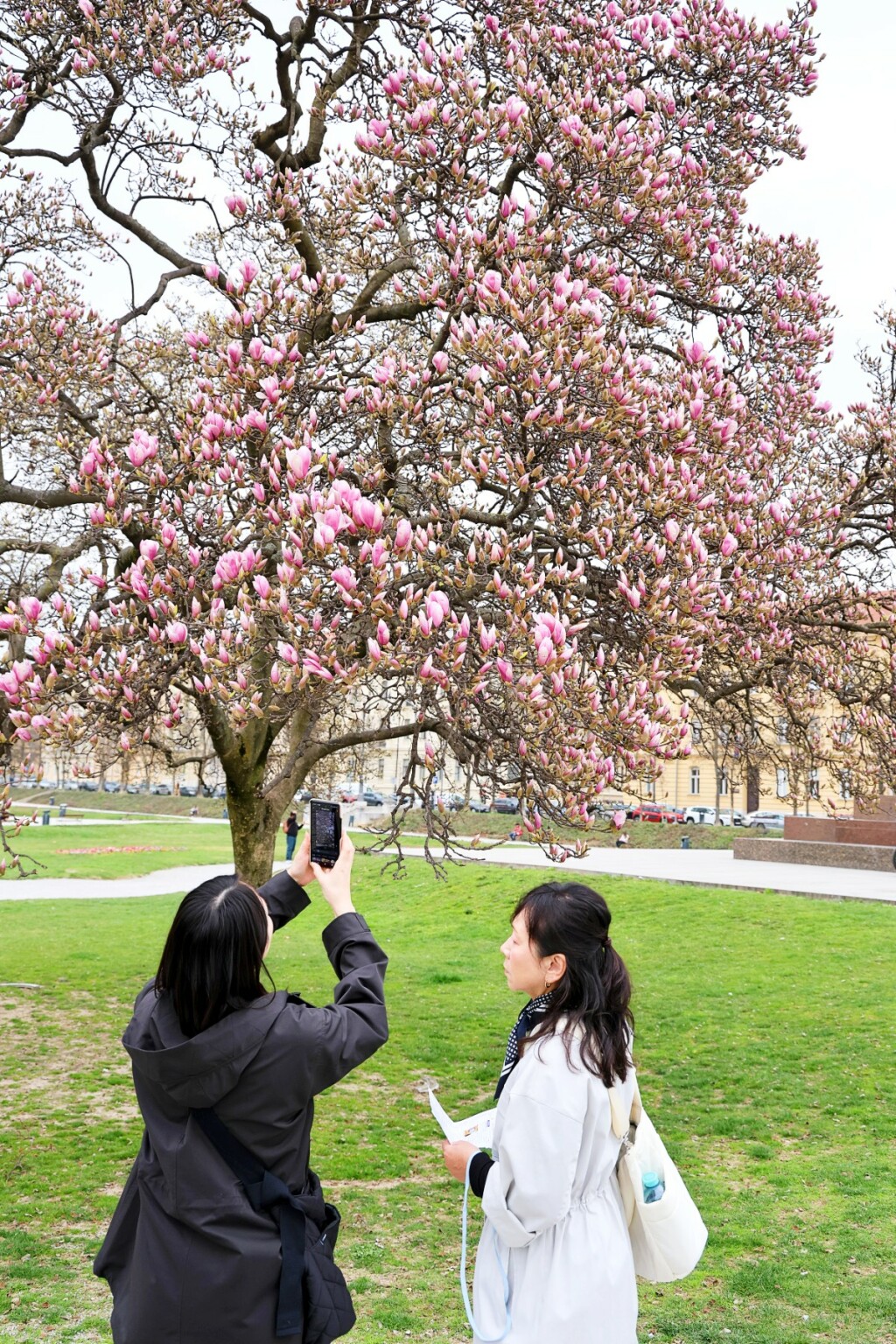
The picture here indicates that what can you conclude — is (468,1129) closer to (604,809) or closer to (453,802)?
(604,809)

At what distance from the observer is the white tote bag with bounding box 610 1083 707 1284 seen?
9.84 feet

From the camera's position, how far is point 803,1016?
13.3 meters

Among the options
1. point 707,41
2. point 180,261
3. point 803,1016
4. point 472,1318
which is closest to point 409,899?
point 803,1016

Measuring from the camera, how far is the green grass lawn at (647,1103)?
5.98 meters

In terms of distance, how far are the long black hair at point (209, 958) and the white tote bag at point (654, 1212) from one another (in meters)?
1.11

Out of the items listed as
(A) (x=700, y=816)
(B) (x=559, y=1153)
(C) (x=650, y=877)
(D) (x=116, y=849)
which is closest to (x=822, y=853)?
(C) (x=650, y=877)

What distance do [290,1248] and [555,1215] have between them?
642mm

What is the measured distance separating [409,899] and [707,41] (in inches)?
728

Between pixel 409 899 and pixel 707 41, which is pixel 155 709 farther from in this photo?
pixel 409 899

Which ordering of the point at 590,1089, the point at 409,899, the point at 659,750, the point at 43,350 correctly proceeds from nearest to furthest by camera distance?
the point at 590,1089, the point at 659,750, the point at 43,350, the point at 409,899

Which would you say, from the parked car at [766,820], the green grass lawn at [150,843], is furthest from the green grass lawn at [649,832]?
the parked car at [766,820]

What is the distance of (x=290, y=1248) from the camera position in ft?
8.77

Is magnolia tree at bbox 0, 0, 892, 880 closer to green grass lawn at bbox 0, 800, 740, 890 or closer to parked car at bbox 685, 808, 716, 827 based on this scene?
green grass lawn at bbox 0, 800, 740, 890

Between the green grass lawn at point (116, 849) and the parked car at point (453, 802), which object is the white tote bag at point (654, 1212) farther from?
the green grass lawn at point (116, 849)
